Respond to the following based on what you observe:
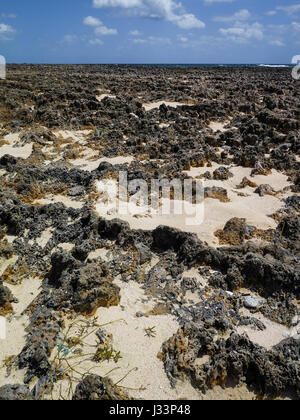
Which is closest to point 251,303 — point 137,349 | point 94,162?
point 137,349

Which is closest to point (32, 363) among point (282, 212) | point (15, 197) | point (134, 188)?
point (15, 197)

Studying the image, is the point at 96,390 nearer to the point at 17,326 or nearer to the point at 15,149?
the point at 17,326

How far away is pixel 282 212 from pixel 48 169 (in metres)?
4.91

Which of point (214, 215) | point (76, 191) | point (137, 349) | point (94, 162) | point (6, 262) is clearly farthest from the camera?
point (94, 162)

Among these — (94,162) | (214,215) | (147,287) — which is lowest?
(147,287)

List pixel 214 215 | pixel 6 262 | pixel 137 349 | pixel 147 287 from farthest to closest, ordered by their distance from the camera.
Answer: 1. pixel 214 215
2. pixel 6 262
3. pixel 147 287
4. pixel 137 349

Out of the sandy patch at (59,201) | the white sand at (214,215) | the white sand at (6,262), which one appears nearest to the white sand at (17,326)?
the white sand at (6,262)

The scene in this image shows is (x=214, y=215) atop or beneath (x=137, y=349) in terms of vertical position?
atop

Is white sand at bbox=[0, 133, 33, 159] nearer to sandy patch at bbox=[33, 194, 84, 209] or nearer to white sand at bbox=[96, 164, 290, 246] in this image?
sandy patch at bbox=[33, 194, 84, 209]

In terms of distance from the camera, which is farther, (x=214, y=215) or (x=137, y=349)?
(x=214, y=215)

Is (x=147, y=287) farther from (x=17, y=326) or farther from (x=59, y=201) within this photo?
(x=59, y=201)

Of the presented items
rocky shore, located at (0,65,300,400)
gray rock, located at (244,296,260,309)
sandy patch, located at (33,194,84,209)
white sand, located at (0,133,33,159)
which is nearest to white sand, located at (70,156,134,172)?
rocky shore, located at (0,65,300,400)
